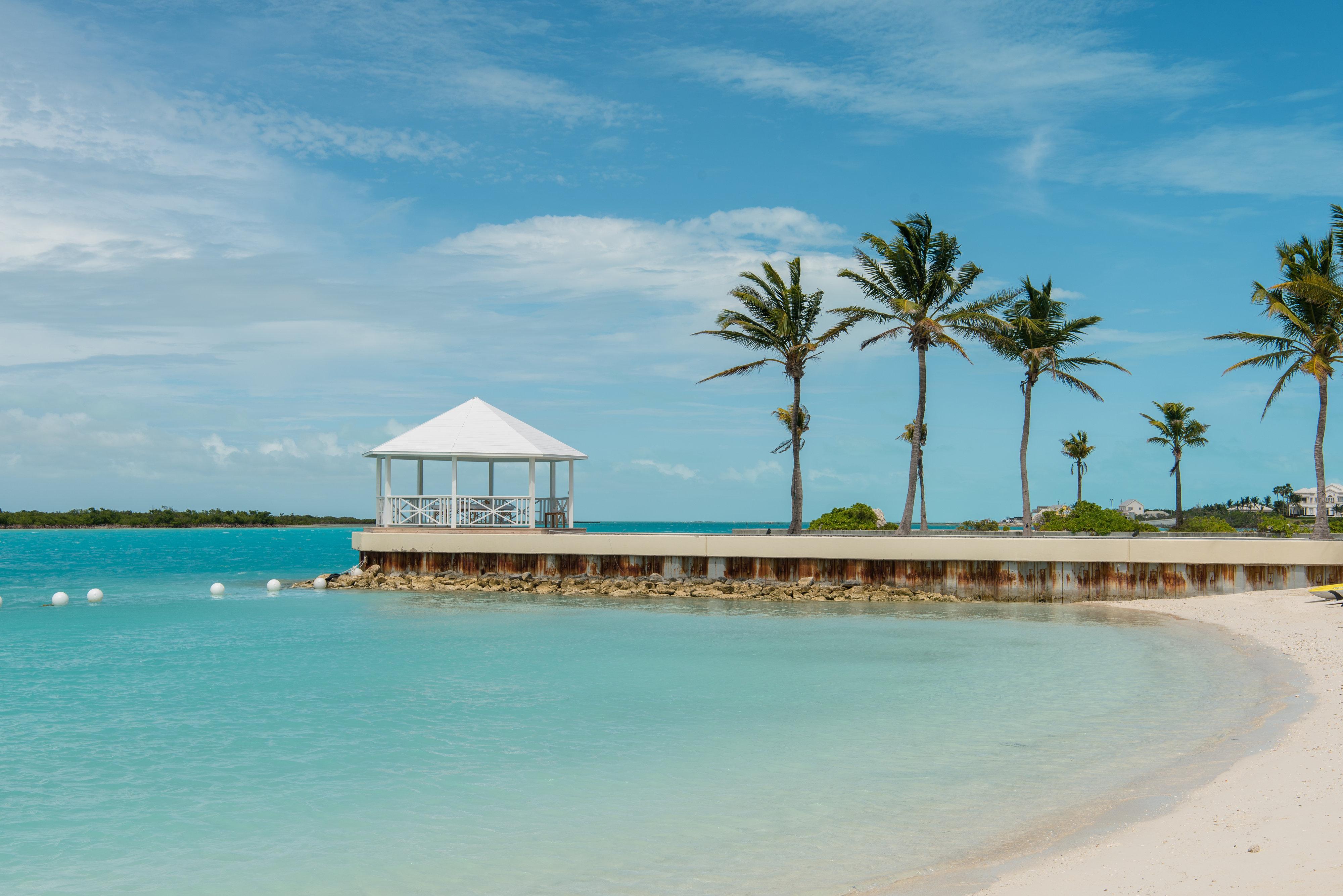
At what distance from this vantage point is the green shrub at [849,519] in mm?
39125

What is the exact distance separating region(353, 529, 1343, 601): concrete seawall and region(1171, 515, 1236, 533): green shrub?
15.9m

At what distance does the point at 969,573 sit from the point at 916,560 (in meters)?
1.46

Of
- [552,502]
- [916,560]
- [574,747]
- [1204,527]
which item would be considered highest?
[552,502]

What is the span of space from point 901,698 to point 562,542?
17.1m

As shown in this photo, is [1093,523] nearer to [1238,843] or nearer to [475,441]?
[475,441]

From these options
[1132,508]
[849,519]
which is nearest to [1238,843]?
[849,519]

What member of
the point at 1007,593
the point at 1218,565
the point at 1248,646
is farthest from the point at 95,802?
the point at 1218,565

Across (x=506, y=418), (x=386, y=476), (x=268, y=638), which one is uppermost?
(x=506, y=418)

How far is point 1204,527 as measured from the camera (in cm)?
4247

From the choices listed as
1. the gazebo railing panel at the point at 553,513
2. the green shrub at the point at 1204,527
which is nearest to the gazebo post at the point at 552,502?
the gazebo railing panel at the point at 553,513

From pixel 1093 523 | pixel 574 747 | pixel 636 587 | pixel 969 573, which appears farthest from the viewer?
pixel 1093 523

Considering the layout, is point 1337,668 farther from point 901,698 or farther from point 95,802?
point 95,802

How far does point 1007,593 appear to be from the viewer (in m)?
24.4

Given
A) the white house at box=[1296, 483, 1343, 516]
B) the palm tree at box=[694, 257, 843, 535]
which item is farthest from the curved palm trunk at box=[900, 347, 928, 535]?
the white house at box=[1296, 483, 1343, 516]
